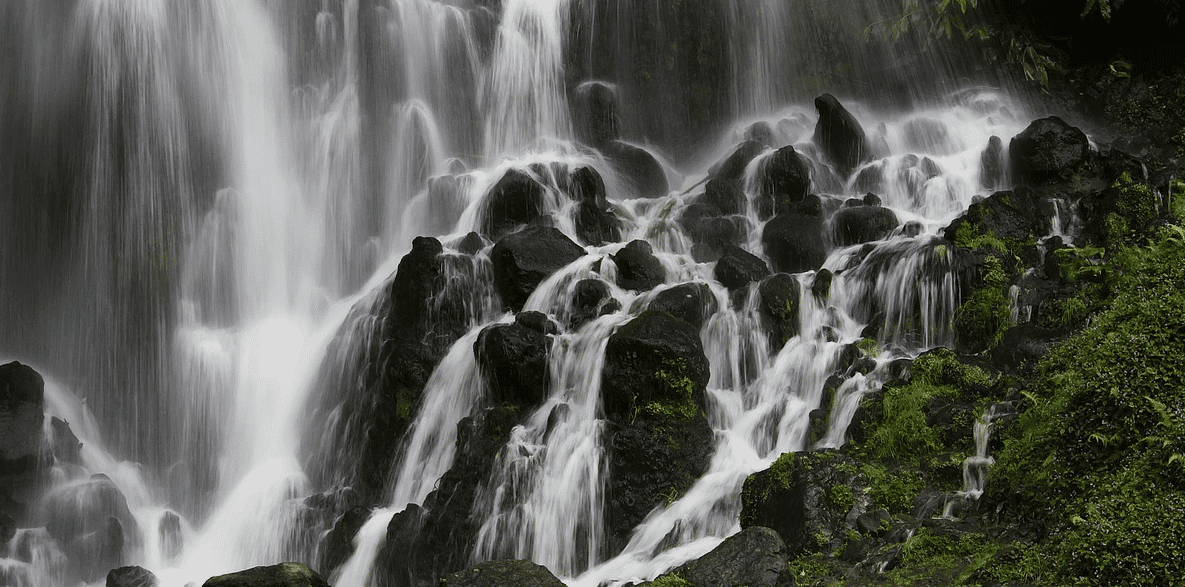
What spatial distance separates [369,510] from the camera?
1301 cm

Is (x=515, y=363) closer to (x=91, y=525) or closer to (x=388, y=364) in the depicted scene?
(x=388, y=364)

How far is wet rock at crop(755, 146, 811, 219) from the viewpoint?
1698 centimetres

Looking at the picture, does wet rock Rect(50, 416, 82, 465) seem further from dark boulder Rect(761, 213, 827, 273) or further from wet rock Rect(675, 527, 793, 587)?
wet rock Rect(675, 527, 793, 587)

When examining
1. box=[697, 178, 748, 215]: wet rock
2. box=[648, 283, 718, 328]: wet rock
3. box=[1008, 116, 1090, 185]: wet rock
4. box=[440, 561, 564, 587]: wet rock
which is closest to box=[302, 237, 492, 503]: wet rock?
box=[648, 283, 718, 328]: wet rock

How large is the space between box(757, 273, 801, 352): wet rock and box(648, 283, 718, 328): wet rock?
75 centimetres

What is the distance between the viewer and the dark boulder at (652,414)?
1079 centimetres

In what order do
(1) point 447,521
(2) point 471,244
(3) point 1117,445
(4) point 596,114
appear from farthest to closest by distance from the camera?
(4) point 596,114 < (2) point 471,244 < (1) point 447,521 < (3) point 1117,445

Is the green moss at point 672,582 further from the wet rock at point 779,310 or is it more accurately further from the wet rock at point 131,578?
the wet rock at point 131,578

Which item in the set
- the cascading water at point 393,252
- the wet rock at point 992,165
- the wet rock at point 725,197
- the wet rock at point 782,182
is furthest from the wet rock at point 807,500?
the wet rock at point 992,165

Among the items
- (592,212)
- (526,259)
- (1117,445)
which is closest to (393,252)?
(592,212)

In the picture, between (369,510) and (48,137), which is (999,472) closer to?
(369,510)

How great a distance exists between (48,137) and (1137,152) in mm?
21337

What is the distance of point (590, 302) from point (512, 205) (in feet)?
14.9

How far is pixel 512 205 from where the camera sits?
1748 cm
